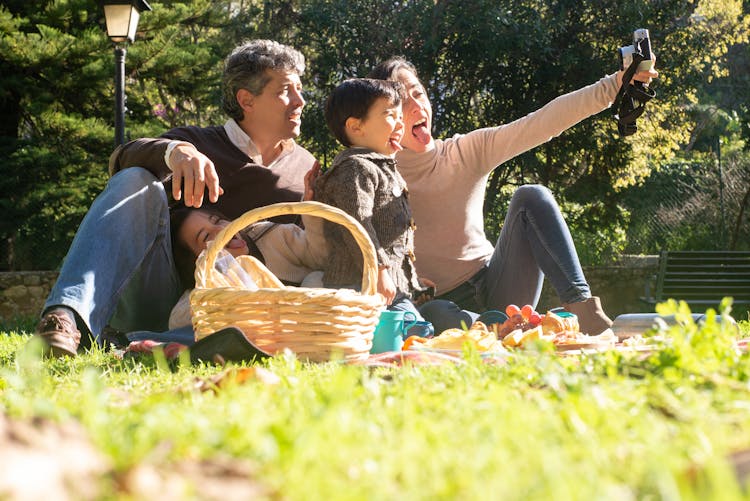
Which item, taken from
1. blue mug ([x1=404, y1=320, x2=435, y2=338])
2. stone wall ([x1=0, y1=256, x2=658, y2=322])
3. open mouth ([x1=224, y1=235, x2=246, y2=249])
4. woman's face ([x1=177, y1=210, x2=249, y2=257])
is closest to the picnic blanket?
blue mug ([x1=404, y1=320, x2=435, y2=338])

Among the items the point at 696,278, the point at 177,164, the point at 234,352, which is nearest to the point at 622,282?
the point at 696,278

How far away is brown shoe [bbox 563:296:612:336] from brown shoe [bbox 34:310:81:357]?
226 centimetres

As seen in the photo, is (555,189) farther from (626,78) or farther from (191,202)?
(191,202)

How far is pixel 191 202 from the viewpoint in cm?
352

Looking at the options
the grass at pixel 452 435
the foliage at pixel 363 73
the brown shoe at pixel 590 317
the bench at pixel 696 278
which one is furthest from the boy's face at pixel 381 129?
the foliage at pixel 363 73

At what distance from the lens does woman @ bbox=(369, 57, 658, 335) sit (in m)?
4.48

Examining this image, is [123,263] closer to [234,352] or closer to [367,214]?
[234,352]

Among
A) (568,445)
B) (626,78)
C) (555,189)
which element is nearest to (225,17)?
(555,189)

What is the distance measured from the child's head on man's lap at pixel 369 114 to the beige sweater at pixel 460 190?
503 mm

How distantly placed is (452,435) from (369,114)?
310cm

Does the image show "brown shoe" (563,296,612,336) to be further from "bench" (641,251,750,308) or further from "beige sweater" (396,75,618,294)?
"bench" (641,251,750,308)

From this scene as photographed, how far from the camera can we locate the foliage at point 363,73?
34.8 feet

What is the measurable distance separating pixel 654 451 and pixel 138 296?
3.34 meters

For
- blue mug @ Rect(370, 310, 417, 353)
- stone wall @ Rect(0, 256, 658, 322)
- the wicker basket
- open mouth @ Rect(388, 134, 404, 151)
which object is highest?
open mouth @ Rect(388, 134, 404, 151)
